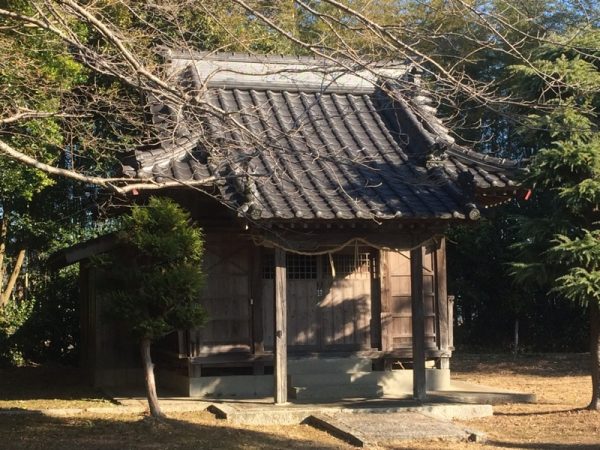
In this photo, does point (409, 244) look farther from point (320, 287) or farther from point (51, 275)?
point (51, 275)

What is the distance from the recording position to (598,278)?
11.9m

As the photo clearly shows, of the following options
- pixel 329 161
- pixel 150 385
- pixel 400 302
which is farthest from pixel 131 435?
pixel 400 302

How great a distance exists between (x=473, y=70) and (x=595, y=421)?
1547 cm

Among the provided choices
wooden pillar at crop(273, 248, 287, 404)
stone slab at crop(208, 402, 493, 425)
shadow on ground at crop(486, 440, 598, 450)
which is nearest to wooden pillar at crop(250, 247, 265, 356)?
stone slab at crop(208, 402, 493, 425)

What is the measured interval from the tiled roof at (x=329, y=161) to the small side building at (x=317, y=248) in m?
0.03

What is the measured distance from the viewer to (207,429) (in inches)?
446

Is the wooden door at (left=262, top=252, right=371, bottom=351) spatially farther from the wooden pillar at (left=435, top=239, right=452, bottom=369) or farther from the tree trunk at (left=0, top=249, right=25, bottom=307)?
the tree trunk at (left=0, top=249, right=25, bottom=307)

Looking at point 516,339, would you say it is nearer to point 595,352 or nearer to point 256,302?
point 595,352

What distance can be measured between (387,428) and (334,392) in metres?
2.45

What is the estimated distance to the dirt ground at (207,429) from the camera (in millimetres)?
10547

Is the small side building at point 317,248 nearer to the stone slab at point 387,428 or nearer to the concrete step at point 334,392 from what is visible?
the concrete step at point 334,392

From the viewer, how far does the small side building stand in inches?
496

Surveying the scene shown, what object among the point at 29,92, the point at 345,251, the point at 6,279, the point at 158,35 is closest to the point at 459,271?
the point at 345,251

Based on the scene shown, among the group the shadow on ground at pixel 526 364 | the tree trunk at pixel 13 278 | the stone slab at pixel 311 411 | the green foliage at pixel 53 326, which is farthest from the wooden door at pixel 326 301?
the tree trunk at pixel 13 278
